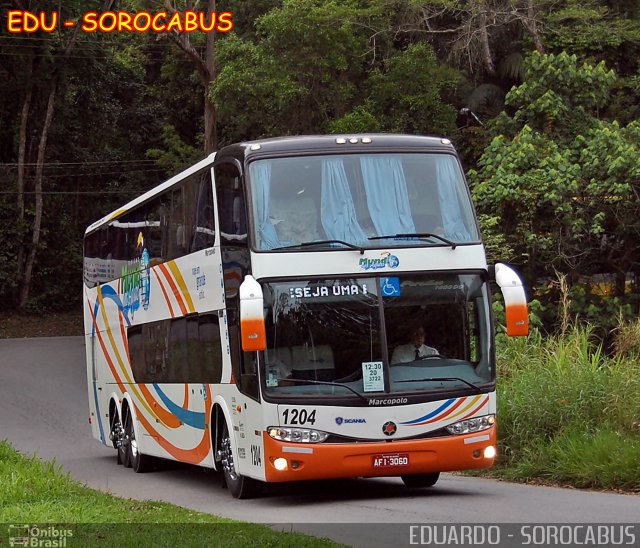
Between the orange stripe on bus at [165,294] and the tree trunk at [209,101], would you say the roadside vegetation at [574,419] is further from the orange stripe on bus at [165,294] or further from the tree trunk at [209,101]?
the tree trunk at [209,101]

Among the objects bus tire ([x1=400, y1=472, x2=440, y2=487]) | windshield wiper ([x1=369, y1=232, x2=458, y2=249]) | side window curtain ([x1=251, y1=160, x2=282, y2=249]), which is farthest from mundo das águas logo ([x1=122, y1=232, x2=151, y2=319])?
windshield wiper ([x1=369, y1=232, x2=458, y2=249])

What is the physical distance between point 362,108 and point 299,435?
26.4 metres

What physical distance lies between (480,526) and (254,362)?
3.49 metres

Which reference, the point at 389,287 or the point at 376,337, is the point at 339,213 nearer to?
the point at 389,287

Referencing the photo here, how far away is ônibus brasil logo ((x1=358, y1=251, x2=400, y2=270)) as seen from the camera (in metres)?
13.0

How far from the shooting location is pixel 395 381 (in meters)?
12.9

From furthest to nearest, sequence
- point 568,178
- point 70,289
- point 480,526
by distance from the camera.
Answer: point 70,289, point 568,178, point 480,526

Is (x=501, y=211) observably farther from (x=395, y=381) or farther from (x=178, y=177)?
(x=395, y=381)

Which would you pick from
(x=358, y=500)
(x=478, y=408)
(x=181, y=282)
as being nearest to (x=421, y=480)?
(x=358, y=500)

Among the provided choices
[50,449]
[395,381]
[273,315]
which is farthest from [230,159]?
[50,449]

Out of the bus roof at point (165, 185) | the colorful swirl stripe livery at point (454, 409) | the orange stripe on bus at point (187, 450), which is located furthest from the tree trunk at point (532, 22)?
the colorful swirl stripe livery at point (454, 409)

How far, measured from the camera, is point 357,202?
13.3 meters

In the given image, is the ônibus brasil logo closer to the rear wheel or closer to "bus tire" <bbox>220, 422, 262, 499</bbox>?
"bus tire" <bbox>220, 422, 262, 499</bbox>

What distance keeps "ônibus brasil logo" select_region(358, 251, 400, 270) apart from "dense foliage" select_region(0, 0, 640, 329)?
11.3m
